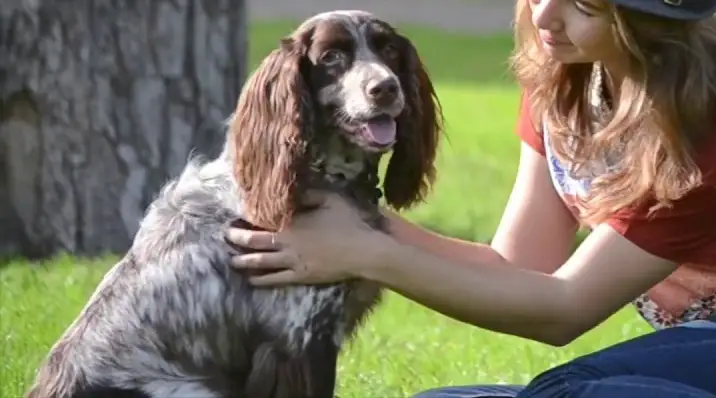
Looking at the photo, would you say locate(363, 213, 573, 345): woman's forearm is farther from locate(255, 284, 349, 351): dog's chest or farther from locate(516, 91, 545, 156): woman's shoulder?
locate(516, 91, 545, 156): woman's shoulder

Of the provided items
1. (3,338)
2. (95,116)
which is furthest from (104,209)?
(3,338)

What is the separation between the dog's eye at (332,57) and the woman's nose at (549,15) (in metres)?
0.51

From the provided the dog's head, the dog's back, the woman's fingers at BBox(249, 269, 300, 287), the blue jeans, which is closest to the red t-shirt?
A: the blue jeans

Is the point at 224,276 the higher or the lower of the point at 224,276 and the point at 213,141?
the higher

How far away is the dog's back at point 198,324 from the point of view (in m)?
4.27

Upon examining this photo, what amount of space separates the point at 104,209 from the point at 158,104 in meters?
0.58

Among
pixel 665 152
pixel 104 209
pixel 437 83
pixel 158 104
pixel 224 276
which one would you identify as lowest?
pixel 437 83

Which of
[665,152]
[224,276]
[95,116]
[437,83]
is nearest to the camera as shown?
[665,152]

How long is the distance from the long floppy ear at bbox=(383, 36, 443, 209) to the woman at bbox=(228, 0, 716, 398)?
0.12 metres

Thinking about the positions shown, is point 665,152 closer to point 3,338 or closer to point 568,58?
point 568,58

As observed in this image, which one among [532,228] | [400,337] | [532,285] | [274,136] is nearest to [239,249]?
[274,136]

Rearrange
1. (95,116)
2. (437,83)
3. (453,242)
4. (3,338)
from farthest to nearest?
(437,83)
(95,116)
(3,338)
(453,242)

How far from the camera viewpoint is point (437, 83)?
16859 mm

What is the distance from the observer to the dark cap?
3.82 meters
